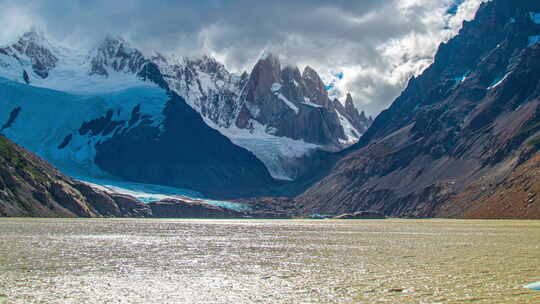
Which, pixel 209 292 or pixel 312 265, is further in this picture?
pixel 312 265

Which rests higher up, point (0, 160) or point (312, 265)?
point (0, 160)

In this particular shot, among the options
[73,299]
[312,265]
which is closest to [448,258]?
[312,265]

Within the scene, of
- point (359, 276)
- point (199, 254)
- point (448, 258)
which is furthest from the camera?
point (199, 254)

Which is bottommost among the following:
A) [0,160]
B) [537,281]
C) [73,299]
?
[73,299]

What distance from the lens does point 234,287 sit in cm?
4241

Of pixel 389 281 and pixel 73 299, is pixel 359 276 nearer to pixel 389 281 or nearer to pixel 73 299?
pixel 389 281

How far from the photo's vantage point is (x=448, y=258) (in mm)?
60812

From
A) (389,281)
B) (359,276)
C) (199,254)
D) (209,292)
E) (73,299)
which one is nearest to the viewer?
(73,299)

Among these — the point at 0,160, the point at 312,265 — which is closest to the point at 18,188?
the point at 0,160

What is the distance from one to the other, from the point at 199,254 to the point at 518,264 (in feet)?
110

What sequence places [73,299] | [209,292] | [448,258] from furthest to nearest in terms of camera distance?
[448,258] < [209,292] < [73,299]

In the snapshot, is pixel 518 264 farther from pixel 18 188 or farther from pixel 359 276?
pixel 18 188

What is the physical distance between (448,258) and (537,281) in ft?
61.9

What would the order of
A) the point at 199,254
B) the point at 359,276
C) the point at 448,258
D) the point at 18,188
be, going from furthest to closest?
the point at 18,188 → the point at 199,254 → the point at 448,258 → the point at 359,276
